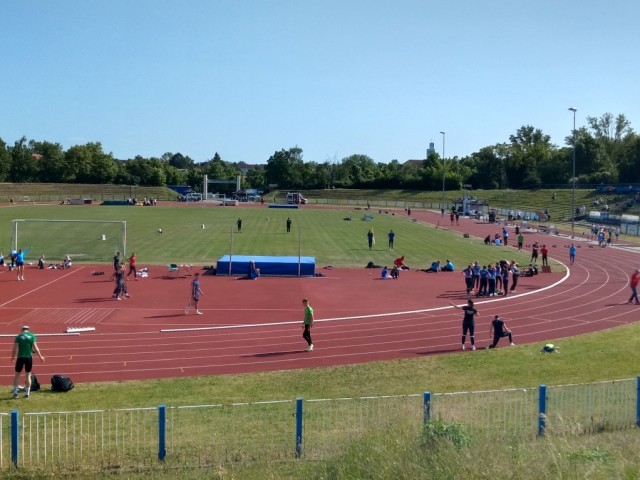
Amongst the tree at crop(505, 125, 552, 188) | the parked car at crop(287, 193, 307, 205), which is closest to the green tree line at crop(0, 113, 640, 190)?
the tree at crop(505, 125, 552, 188)

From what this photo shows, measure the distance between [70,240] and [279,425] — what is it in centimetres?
3780

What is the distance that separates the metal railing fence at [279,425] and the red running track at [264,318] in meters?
5.68

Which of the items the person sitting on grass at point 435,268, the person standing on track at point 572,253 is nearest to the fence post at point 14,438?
the person sitting on grass at point 435,268

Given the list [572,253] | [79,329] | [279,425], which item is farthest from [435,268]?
[279,425]

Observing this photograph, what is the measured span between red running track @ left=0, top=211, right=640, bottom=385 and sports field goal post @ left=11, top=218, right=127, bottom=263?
4.59 m

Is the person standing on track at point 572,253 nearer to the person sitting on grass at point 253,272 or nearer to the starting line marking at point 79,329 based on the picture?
the person sitting on grass at point 253,272

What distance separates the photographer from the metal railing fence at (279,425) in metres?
10.3

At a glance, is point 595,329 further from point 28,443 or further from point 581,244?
point 581,244

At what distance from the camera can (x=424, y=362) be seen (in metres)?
18.3

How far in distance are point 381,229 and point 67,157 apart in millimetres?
93727

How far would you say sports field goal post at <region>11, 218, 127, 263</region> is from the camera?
3922cm

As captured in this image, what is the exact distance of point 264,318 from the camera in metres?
24.1

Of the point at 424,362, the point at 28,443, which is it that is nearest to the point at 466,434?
the point at 28,443

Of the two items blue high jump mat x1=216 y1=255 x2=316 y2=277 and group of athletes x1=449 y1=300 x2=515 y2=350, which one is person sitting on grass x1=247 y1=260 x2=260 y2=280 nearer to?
blue high jump mat x1=216 y1=255 x2=316 y2=277
